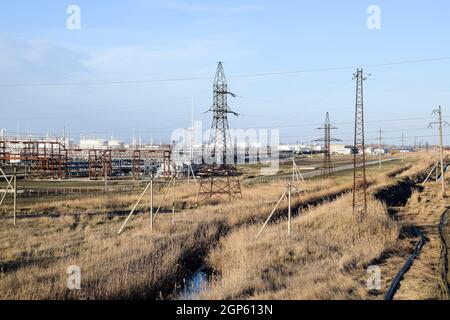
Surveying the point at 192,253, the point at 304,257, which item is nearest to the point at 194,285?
the point at 192,253

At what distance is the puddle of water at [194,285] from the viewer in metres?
10.9

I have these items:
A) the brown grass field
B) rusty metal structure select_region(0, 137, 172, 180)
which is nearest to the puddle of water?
the brown grass field

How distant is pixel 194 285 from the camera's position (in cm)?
1195

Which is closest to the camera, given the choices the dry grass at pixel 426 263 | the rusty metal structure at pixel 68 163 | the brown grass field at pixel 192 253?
the dry grass at pixel 426 263

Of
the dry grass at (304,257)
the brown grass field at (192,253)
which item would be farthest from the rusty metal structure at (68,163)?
the dry grass at (304,257)

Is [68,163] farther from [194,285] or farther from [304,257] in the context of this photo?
[304,257]

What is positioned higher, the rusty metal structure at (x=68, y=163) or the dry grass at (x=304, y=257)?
the rusty metal structure at (x=68, y=163)

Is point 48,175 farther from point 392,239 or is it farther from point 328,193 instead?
point 392,239

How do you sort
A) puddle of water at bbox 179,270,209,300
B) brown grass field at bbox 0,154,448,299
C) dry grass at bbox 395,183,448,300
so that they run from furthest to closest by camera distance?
puddle of water at bbox 179,270,209,300, brown grass field at bbox 0,154,448,299, dry grass at bbox 395,183,448,300

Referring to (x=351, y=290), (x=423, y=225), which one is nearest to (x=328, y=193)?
(x=423, y=225)

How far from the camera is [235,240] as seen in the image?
49.1 ft

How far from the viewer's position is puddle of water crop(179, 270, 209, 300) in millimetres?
10897

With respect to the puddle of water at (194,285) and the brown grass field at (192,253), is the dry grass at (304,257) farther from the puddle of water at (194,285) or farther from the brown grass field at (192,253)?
the puddle of water at (194,285)

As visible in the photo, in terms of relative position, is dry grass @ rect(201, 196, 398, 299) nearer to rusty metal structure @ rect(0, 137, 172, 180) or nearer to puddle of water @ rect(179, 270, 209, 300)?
puddle of water @ rect(179, 270, 209, 300)
